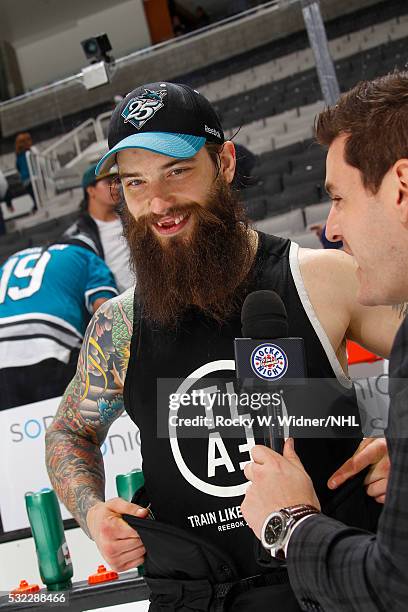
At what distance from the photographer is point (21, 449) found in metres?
2.87

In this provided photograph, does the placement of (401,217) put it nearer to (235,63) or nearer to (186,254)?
(186,254)

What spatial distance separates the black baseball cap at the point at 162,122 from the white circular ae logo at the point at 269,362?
0.51m

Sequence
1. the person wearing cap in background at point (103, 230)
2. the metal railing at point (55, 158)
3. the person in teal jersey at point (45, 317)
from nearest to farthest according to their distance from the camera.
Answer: the person in teal jersey at point (45, 317), the person wearing cap in background at point (103, 230), the metal railing at point (55, 158)

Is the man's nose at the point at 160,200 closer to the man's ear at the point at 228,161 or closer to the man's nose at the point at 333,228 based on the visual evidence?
the man's ear at the point at 228,161

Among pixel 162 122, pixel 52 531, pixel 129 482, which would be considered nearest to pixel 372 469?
pixel 162 122

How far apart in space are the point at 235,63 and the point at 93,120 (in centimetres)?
152

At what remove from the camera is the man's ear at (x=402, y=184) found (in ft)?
2.79

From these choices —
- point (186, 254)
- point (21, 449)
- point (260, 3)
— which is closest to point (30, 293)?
point (21, 449)

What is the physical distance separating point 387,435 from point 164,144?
2.41 ft

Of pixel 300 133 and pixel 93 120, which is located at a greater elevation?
pixel 93 120

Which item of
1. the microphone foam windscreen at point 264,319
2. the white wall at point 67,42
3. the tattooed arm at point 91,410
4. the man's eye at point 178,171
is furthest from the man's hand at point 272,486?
the white wall at point 67,42

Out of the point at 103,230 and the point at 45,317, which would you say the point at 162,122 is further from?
the point at 103,230

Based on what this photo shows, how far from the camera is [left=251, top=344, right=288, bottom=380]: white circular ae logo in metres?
0.94

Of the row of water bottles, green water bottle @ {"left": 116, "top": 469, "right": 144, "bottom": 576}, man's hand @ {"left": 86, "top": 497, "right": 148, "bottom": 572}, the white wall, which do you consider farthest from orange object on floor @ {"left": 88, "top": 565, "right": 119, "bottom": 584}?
the white wall
